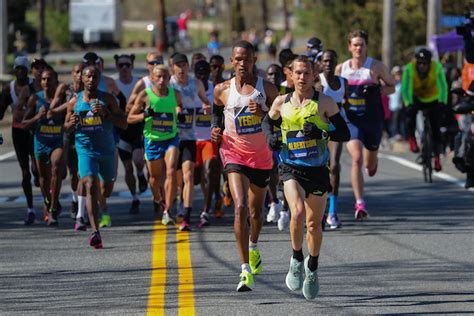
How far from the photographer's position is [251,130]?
12.0 m

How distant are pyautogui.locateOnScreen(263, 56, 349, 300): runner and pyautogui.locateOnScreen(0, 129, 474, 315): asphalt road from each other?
52 centimetres

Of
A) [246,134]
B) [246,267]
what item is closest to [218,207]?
[246,134]

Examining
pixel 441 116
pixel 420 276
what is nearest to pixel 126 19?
pixel 441 116

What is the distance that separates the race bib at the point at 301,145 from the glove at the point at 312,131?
70 millimetres

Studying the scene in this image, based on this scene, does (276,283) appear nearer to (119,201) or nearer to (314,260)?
(314,260)

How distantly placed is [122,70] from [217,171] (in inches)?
85.3

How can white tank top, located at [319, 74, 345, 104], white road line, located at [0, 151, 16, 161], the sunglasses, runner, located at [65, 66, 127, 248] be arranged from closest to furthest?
runner, located at [65, 66, 127, 248] → white tank top, located at [319, 74, 345, 104] → the sunglasses → white road line, located at [0, 151, 16, 161]

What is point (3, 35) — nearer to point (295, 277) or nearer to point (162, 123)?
point (162, 123)

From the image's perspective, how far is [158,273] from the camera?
1238cm

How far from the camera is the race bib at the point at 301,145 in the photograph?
10938 mm

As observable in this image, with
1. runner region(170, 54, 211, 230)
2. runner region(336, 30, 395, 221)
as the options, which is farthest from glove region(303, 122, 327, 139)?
runner region(336, 30, 395, 221)

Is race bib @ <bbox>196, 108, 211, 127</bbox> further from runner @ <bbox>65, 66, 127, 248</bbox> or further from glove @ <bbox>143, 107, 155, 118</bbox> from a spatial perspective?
runner @ <bbox>65, 66, 127, 248</bbox>

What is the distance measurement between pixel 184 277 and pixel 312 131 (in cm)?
211

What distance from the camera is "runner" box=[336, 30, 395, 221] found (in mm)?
16109
